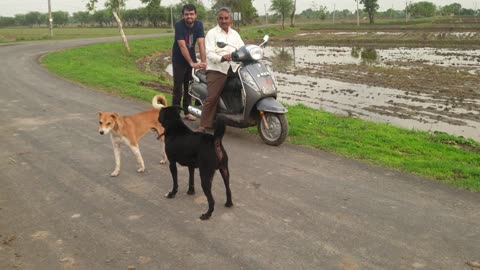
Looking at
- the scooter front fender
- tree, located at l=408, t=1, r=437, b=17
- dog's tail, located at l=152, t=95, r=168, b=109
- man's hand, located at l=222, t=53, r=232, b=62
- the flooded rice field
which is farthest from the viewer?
tree, located at l=408, t=1, r=437, b=17

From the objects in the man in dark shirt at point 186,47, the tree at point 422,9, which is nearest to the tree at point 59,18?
the tree at point 422,9

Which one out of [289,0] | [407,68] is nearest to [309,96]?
[407,68]

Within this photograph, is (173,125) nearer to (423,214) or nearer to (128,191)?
(128,191)

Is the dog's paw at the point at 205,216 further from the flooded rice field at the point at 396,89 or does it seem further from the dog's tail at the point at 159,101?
the flooded rice field at the point at 396,89

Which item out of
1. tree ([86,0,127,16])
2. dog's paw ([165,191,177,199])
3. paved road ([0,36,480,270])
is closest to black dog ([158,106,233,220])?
dog's paw ([165,191,177,199])

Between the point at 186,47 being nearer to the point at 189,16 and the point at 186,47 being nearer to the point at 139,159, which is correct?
the point at 189,16

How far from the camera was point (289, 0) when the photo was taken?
69562 mm

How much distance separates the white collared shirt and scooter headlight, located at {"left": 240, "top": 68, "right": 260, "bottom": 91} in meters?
0.29

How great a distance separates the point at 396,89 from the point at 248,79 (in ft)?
35.5

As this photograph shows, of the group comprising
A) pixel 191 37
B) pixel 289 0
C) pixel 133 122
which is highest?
pixel 289 0

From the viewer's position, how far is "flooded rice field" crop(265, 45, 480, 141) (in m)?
11.7

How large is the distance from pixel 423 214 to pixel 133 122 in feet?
13.2

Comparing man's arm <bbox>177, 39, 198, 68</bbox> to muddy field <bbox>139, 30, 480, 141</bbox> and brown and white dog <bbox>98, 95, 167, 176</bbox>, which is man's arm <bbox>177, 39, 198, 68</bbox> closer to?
brown and white dog <bbox>98, 95, 167, 176</bbox>

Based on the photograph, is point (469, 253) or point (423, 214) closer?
point (469, 253)
